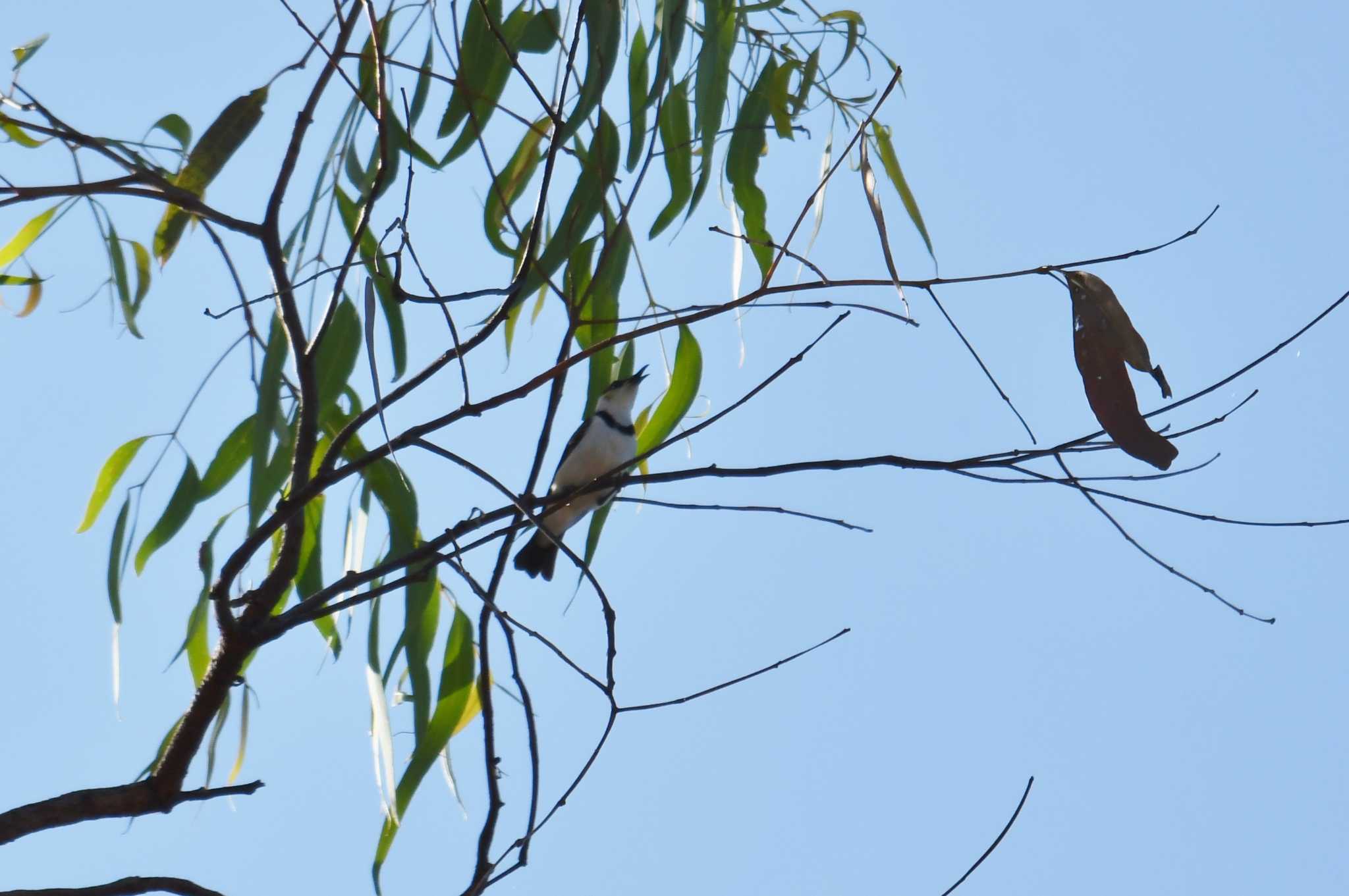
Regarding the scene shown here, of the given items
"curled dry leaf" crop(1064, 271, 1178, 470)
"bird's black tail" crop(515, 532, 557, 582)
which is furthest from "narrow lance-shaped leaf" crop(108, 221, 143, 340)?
"bird's black tail" crop(515, 532, 557, 582)

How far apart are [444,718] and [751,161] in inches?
34.5

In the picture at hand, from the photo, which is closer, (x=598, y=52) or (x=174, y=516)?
(x=598, y=52)

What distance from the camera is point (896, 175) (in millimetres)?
1808

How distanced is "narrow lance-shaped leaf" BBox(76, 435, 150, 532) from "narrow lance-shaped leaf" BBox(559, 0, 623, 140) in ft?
2.60

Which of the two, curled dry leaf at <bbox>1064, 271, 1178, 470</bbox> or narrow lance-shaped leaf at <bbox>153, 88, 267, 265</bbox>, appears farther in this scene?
narrow lance-shaped leaf at <bbox>153, 88, 267, 265</bbox>

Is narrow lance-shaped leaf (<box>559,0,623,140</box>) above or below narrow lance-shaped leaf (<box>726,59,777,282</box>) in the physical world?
below

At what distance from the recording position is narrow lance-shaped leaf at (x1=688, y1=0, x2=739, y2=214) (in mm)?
1570

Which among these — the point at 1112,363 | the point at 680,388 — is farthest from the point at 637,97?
the point at 1112,363

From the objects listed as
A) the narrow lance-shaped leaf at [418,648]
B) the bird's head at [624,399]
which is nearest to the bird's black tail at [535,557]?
the bird's head at [624,399]

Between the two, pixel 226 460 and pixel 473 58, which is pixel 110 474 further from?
pixel 473 58

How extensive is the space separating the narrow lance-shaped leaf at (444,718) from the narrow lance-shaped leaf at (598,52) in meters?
0.74

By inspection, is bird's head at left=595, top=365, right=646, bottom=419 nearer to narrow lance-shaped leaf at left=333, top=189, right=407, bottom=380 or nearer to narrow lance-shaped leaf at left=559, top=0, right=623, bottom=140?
narrow lance-shaped leaf at left=333, top=189, right=407, bottom=380

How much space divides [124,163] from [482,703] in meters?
0.62

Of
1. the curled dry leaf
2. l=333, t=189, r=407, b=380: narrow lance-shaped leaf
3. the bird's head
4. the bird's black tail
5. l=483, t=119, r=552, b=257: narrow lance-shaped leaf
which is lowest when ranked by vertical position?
the curled dry leaf
